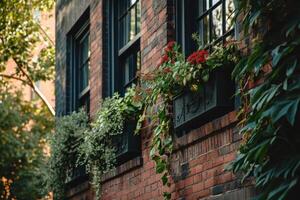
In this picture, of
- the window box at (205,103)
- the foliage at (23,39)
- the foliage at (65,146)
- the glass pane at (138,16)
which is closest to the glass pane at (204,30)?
the window box at (205,103)

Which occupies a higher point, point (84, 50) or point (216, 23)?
point (84, 50)

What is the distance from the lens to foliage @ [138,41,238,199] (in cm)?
654

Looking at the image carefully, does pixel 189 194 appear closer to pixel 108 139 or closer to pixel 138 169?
pixel 138 169

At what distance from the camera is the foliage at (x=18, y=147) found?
2411cm

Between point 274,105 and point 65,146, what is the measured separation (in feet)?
20.7

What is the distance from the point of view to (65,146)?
1078 centimetres

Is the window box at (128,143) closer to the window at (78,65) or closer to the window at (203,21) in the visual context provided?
the window at (203,21)

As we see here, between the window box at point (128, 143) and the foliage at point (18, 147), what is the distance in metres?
14.8

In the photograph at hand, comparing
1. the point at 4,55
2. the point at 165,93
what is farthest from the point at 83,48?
the point at 4,55

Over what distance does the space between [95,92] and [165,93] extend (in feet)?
11.0

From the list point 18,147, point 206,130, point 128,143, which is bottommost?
point 206,130

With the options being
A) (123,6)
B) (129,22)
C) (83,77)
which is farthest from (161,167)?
(83,77)

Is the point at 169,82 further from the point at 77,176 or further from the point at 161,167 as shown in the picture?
the point at 77,176

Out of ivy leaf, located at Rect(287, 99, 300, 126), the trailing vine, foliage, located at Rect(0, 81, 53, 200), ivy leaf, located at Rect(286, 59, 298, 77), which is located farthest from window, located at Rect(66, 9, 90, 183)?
foliage, located at Rect(0, 81, 53, 200)
